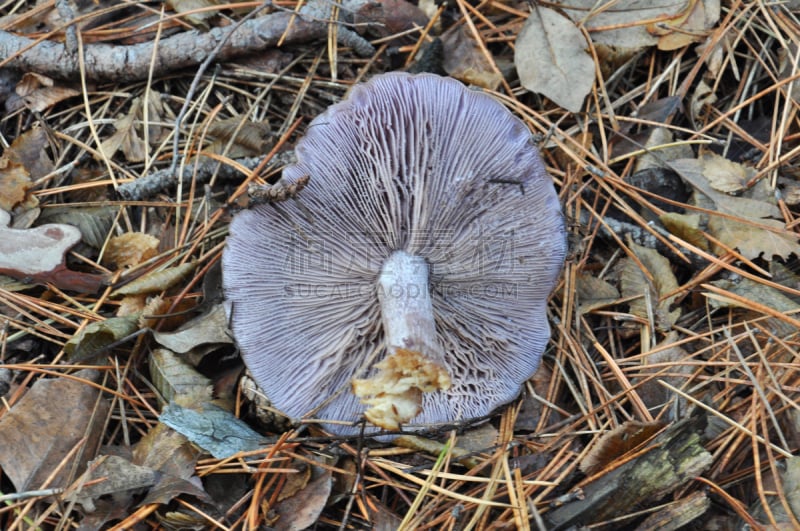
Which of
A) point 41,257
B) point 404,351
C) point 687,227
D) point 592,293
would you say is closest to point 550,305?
point 592,293

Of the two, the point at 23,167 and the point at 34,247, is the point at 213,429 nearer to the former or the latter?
the point at 34,247

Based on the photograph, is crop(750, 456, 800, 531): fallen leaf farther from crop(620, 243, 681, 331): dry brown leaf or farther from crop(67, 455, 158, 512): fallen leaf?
crop(67, 455, 158, 512): fallen leaf

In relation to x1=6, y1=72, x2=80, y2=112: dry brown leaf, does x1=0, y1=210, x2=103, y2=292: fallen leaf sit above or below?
below

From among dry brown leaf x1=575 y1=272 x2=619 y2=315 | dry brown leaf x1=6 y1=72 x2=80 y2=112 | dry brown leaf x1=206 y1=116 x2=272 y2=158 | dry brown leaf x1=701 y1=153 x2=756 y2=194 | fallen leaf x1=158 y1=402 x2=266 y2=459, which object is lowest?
fallen leaf x1=158 y1=402 x2=266 y2=459

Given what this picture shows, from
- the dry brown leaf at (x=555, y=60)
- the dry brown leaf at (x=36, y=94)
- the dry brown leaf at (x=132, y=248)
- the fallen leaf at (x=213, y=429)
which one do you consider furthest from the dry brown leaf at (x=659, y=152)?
the dry brown leaf at (x=36, y=94)

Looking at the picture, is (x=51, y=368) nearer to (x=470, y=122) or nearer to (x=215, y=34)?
(x=215, y=34)

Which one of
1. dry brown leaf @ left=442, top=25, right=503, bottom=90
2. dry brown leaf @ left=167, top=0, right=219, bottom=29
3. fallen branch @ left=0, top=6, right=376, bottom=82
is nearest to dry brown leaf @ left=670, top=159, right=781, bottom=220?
dry brown leaf @ left=442, top=25, right=503, bottom=90
